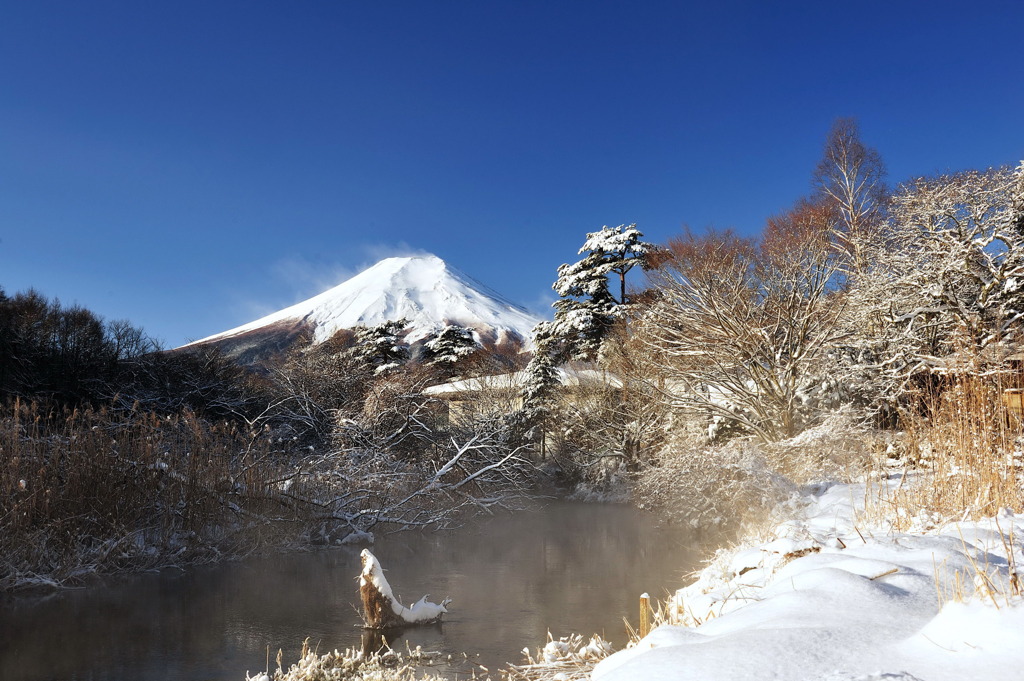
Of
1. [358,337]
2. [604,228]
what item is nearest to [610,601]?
[604,228]

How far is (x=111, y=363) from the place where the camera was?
20891 mm

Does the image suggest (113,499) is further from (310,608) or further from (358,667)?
(358,667)

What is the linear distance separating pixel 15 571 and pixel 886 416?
15531mm

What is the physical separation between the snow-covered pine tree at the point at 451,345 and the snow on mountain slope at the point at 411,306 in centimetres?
4625

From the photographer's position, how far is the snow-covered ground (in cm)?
244

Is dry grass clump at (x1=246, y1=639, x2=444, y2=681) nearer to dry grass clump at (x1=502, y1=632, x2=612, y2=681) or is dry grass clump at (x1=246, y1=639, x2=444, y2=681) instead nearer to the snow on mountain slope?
dry grass clump at (x1=502, y1=632, x2=612, y2=681)

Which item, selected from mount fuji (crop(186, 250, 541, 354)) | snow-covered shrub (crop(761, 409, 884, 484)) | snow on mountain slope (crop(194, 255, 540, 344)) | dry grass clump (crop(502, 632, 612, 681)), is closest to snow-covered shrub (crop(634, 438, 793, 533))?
snow-covered shrub (crop(761, 409, 884, 484))

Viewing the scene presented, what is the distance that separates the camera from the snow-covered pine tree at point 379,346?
1483 inches

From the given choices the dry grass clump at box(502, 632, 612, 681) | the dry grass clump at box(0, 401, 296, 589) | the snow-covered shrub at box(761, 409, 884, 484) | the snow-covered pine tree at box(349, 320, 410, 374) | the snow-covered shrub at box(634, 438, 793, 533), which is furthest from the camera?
the snow-covered pine tree at box(349, 320, 410, 374)

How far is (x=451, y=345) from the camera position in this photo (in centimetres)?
3938

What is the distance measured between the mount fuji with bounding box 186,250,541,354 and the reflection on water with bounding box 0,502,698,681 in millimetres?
68860

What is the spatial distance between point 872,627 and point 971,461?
11.6 ft

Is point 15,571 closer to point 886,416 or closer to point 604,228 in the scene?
point 886,416

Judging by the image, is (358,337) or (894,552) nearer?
(894,552)
